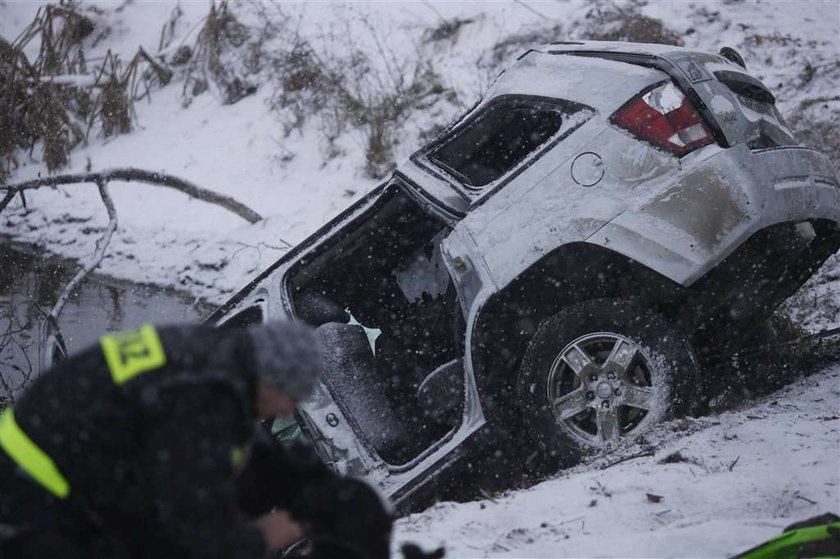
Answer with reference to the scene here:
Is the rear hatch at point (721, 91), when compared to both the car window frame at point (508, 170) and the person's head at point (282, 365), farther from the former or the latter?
the person's head at point (282, 365)

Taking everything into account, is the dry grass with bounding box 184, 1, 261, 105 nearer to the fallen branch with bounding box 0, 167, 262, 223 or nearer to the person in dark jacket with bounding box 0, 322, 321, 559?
the fallen branch with bounding box 0, 167, 262, 223

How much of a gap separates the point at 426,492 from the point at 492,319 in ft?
2.75

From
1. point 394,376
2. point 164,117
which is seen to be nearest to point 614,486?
point 394,376

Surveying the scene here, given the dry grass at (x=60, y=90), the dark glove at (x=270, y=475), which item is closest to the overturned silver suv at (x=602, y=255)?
the dark glove at (x=270, y=475)

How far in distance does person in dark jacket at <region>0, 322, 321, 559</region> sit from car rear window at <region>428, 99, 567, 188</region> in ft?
7.75

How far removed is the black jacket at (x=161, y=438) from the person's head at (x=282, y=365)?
38 mm

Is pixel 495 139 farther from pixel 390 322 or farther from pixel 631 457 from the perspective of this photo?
pixel 631 457

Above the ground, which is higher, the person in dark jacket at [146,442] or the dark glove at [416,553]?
the person in dark jacket at [146,442]

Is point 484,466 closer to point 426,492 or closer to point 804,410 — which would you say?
point 426,492

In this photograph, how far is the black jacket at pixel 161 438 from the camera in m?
2.00

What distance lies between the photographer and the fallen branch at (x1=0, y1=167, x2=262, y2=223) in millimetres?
7504

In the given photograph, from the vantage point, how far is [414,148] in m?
Result: 9.25

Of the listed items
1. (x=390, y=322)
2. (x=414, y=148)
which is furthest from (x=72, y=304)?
(x=390, y=322)

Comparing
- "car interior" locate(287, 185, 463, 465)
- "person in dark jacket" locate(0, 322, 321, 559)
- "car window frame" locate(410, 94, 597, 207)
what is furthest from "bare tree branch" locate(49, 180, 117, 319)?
"person in dark jacket" locate(0, 322, 321, 559)
